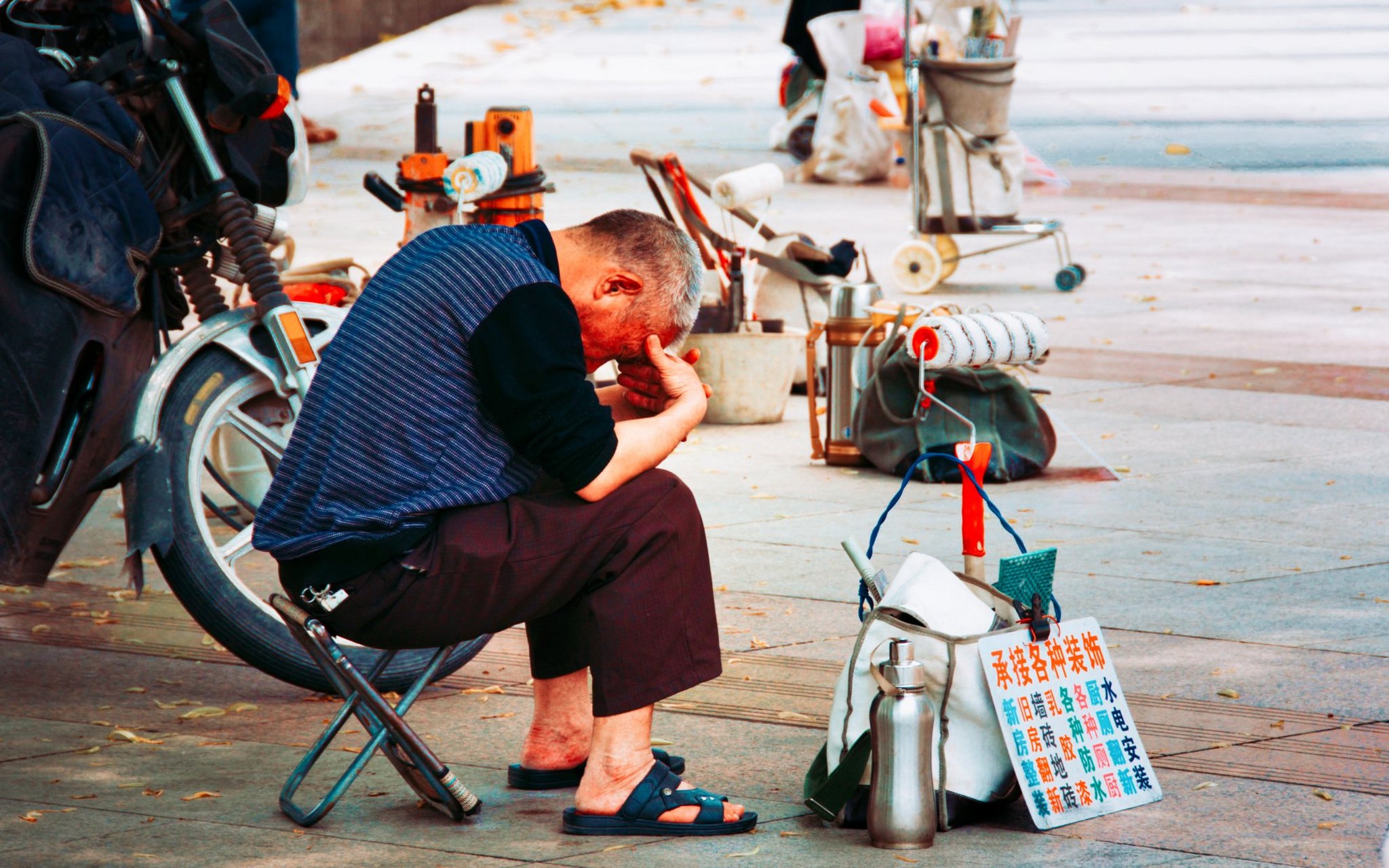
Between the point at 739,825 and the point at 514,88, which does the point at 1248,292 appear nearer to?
the point at 739,825

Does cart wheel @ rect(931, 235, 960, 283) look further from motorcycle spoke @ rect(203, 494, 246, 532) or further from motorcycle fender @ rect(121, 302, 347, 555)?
motorcycle fender @ rect(121, 302, 347, 555)

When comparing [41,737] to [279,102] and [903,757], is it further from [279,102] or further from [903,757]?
[903,757]

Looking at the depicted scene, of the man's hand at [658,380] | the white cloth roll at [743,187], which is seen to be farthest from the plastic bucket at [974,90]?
the man's hand at [658,380]

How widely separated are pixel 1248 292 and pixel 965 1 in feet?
8.13

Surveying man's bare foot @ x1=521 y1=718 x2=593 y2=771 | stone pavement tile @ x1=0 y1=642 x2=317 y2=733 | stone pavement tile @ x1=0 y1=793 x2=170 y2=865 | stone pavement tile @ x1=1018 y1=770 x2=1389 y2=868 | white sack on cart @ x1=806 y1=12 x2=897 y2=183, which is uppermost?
stone pavement tile @ x1=1018 y1=770 x2=1389 y2=868

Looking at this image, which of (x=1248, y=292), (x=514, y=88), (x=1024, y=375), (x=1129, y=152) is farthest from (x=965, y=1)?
(x=514, y=88)

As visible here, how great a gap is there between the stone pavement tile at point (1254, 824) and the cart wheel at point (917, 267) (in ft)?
24.8

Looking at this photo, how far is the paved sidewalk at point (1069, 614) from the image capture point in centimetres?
338

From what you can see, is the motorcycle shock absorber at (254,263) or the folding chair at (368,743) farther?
the motorcycle shock absorber at (254,263)

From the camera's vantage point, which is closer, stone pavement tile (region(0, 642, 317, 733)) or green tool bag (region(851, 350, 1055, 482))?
stone pavement tile (region(0, 642, 317, 733))

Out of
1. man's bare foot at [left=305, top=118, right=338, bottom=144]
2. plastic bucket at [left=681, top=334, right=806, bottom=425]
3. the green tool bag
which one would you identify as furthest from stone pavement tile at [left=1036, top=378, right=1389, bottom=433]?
man's bare foot at [left=305, top=118, right=338, bottom=144]

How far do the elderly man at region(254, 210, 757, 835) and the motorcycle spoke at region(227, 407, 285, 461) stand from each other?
100 centimetres

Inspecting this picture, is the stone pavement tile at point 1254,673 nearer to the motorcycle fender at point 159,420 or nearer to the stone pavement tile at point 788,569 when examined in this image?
the stone pavement tile at point 788,569

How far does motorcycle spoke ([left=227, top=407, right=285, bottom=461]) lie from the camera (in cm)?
435
